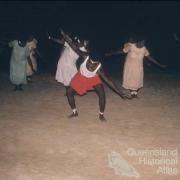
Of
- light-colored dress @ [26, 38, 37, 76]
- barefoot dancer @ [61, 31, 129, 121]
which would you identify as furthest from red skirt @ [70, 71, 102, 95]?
light-colored dress @ [26, 38, 37, 76]

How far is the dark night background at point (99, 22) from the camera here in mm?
19984

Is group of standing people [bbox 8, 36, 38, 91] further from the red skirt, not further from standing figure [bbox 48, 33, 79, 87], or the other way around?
the red skirt

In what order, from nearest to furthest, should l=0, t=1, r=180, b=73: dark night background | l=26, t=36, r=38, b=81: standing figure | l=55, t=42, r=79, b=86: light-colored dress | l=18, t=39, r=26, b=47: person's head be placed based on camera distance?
1. l=55, t=42, r=79, b=86: light-colored dress
2. l=18, t=39, r=26, b=47: person's head
3. l=26, t=36, r=38, b=81: standing figure
4. l=0, t=1, r=180, b=73: dark night background

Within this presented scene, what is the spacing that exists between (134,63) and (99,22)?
13.0m

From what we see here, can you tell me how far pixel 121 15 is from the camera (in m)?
24.2

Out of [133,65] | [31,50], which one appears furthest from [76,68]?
[31,50]

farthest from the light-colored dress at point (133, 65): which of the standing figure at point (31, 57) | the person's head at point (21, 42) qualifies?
the standing figure at point (31, 57)

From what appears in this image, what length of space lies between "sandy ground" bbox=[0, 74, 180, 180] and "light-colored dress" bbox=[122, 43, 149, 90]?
519mm

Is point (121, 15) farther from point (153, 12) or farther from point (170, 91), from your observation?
point (170, 91)

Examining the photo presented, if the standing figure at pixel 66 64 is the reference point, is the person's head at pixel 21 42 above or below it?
above

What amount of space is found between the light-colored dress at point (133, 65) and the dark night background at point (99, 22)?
6.95m

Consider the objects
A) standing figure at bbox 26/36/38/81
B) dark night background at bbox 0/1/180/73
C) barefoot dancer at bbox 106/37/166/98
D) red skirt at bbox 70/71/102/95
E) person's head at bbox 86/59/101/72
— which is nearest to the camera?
person's head at bbox 86/59/101/72

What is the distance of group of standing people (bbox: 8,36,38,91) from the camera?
442 inches

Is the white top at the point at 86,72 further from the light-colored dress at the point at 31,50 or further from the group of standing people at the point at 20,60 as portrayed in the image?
the light-colored dress at the point at 31,50
